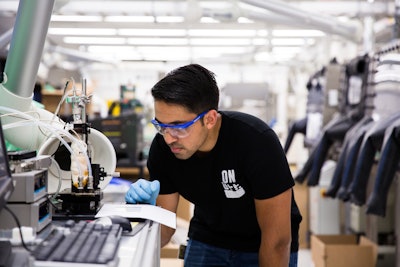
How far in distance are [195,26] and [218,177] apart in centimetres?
331

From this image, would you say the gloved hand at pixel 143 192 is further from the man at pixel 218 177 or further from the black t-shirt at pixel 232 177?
the black t-shirt at pixel 232 177

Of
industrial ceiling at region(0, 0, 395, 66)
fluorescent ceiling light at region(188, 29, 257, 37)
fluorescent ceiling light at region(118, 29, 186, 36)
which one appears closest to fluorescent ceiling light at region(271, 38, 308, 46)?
industrial ceiling at region(0, 0, 395, 66)

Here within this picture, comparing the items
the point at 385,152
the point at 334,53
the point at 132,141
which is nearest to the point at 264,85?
the point at 334,53

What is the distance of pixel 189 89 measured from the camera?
1429mm

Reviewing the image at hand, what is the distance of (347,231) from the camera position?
4.19m

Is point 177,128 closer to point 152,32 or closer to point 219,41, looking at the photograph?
point 152,32

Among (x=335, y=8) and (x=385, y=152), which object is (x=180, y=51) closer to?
(x=335, y=8)

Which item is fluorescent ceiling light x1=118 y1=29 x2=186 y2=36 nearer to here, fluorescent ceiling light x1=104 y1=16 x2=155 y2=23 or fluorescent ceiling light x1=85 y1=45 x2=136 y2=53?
fluorescent ceiling light x1=104 y1=16 x2=155 y2=23

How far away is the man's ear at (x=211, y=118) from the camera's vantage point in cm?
150

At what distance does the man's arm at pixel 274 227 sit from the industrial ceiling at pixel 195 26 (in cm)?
99

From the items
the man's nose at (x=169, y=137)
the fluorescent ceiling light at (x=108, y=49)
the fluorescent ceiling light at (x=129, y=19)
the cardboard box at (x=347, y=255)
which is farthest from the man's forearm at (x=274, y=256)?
the fluorescent ceiling light at (x=108, y=49)

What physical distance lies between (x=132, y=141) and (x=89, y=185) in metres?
2.79

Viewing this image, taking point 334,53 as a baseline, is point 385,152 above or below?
below

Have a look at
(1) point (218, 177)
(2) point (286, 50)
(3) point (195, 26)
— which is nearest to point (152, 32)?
(3) point (195, 26)
